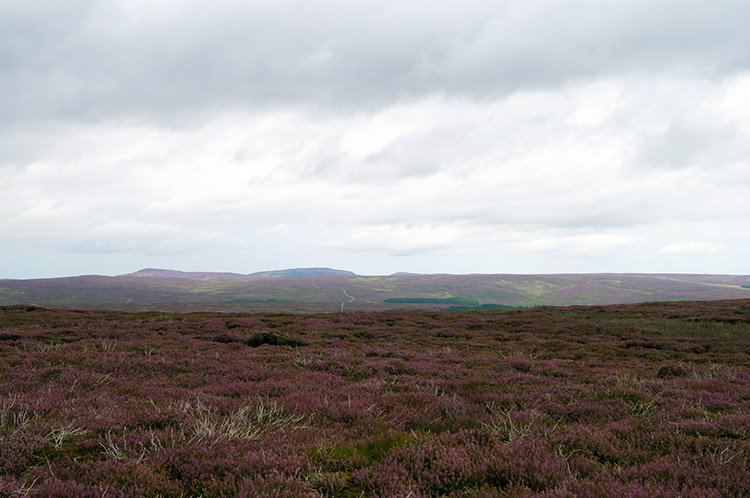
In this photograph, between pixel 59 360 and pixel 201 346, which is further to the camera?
→ pixel 201 346

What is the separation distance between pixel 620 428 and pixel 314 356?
1076 centimetres

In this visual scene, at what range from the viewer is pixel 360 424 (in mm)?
7055

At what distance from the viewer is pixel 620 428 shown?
673 cm

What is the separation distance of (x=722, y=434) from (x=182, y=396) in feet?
34.4

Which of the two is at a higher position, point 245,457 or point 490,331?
point 245,457

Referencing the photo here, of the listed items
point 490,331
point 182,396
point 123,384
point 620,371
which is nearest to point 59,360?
point 123,384

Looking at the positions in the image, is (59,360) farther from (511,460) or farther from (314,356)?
(511,460)

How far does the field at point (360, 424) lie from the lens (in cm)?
468

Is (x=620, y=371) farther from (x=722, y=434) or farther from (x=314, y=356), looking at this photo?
(x=314, y=356)

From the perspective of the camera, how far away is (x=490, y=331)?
2606 centimetres

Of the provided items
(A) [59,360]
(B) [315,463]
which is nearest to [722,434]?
(B) [315,463]

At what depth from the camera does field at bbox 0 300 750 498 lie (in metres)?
4.68

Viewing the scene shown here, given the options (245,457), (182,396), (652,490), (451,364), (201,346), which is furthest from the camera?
(201,346)

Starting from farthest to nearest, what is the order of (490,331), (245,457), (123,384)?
(490,331) < (123,384) < (245,457)
